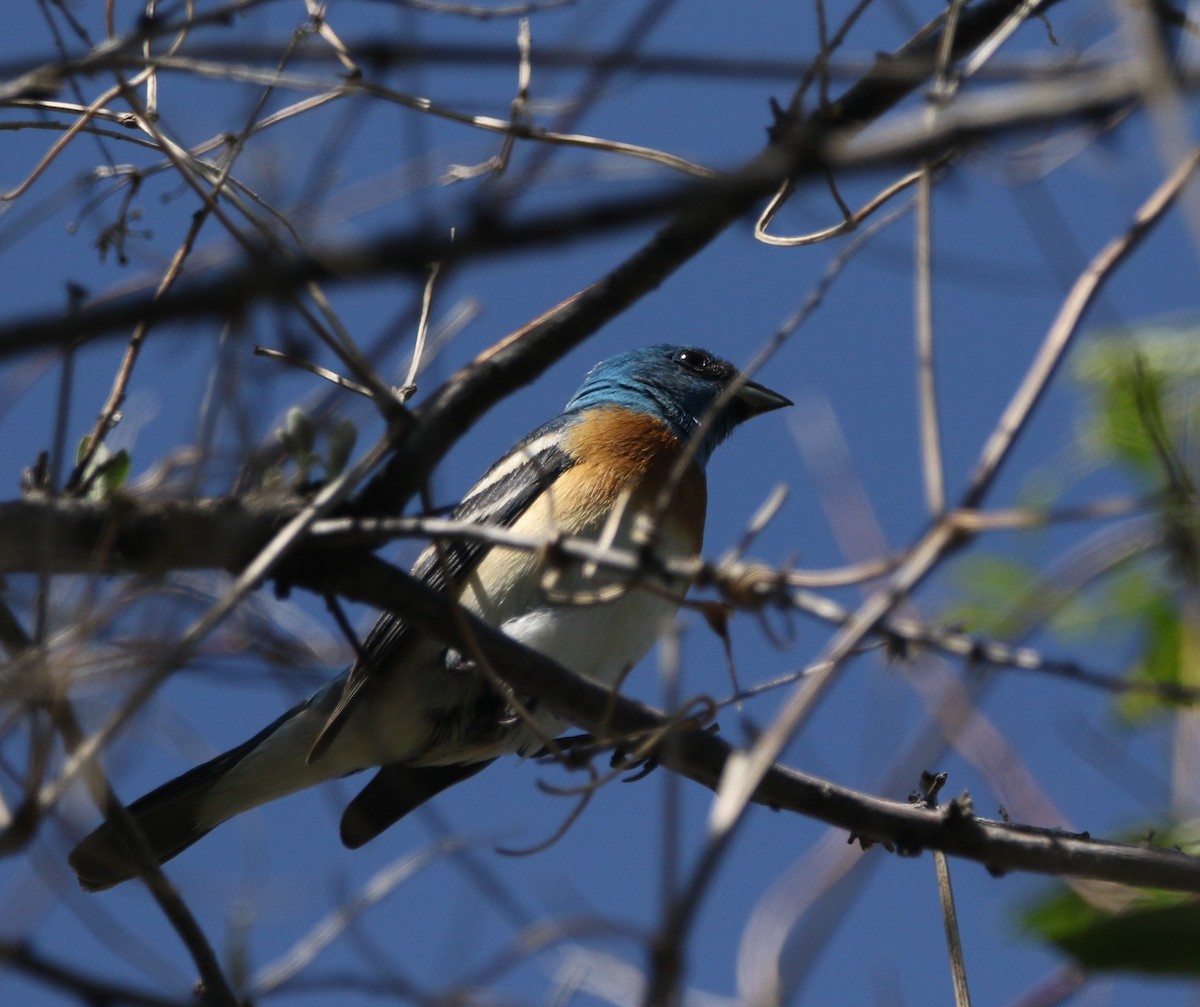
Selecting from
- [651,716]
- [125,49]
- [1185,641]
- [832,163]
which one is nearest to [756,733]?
[832,163]

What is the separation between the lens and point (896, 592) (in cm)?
162

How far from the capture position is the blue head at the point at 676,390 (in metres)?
5.71

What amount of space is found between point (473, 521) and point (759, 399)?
177 centimetres

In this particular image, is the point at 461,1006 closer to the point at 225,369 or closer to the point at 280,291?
the point at 225,369

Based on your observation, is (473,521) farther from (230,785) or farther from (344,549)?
(344,549)

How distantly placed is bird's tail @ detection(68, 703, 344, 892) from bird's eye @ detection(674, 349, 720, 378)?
248 centimetres

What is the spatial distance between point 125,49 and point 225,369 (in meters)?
0.77

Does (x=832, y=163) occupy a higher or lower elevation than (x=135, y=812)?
lower

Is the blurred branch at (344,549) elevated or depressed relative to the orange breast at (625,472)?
depressed

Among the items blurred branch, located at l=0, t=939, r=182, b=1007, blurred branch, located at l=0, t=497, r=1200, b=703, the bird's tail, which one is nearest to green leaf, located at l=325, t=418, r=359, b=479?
blurred branch, located at l=0, t=497, r=1200, b=703

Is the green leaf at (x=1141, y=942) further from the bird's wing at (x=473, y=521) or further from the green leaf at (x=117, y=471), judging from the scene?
the bird's wing at (x=473, y=521)

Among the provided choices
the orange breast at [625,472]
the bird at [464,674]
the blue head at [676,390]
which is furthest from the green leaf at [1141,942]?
the blue head at [676,390]

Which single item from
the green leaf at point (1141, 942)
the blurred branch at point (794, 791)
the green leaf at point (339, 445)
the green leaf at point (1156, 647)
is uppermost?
Answer: the green leaf at point (1156, 647)

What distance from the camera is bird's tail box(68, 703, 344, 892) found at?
4.59 meters
